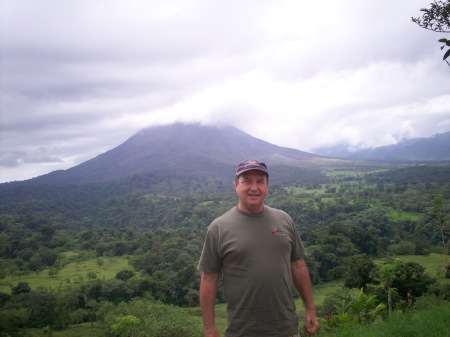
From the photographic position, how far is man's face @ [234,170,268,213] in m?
2.65

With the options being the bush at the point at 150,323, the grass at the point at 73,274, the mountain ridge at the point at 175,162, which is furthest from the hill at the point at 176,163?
the bush at the point at 150,323

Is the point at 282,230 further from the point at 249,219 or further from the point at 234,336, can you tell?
the point at 234,336

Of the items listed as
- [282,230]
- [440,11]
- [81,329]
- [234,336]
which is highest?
[440,11]

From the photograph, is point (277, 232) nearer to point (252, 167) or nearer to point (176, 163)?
point (252, 167)

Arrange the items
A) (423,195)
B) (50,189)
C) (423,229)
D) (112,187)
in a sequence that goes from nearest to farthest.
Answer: (423,229) → (423,195) → (112,187) → (50,189)

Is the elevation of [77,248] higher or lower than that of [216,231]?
lower

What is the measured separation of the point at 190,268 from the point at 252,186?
34.0 meters

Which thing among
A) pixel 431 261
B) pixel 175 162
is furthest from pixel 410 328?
pixel 175 162

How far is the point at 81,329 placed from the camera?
27.5m

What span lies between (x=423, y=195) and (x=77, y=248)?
60.5m

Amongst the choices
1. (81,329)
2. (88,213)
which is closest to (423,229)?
(81,329)

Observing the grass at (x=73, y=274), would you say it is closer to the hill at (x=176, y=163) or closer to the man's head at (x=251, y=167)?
the man's head at (x=251, y=167)

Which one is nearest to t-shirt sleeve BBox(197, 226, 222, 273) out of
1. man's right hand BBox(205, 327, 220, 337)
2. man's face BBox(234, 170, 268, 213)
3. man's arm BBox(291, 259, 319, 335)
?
man's face BBox(234, 170, 268, 213)

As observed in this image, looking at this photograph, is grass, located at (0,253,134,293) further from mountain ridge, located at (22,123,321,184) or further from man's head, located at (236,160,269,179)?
mountain ridge, located at (22,123,321,184)
